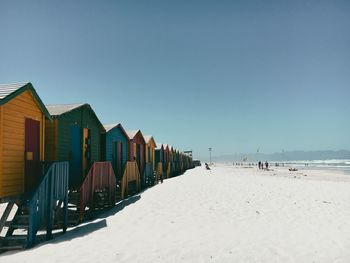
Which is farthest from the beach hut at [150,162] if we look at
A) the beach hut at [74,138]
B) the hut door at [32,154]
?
the hut door at [32,154]

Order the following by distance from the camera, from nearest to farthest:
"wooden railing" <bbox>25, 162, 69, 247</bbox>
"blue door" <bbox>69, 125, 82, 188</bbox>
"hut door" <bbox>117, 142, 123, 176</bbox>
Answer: "wooden railing" <bbox>25, 162, 69, 247</bbox>, "blue door" <bbox>69, 125, 82, 188</bbox>, "hut door" <bbox>117, 142, 123, 176</bbox>

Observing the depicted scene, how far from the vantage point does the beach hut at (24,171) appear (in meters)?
8.53

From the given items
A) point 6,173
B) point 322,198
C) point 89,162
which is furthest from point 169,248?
point 322,198

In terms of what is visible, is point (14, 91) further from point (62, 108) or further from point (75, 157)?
point (75, 157)

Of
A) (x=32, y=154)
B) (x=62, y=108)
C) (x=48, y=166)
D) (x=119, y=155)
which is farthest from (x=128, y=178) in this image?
(x=48, y=166)

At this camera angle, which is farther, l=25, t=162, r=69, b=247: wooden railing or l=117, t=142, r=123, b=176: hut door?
l=117, t=142, r=123, b=176: hut door

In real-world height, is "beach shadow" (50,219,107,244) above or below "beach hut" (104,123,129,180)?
below

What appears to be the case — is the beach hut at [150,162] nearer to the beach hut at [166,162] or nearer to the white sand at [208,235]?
the beach hut at [166,162]

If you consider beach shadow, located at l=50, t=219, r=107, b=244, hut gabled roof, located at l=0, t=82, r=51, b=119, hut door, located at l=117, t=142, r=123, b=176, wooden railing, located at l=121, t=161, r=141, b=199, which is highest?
hut gabled roof, located at l=0, t=82, r=51, b=119

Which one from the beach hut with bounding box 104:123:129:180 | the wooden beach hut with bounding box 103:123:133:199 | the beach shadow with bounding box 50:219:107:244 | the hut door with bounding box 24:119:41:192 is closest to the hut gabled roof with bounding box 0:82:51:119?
the hut door with bounding box 24:119:41:192

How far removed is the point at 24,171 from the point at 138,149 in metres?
15.1

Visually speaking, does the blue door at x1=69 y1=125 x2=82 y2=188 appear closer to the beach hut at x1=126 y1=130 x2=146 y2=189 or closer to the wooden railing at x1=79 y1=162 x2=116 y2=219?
the wooden railing at x1=79 y1=162 x2=116 y2=219

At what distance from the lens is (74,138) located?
14039 millimetres

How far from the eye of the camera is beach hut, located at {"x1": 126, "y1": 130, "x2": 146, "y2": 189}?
2243 centimetres
